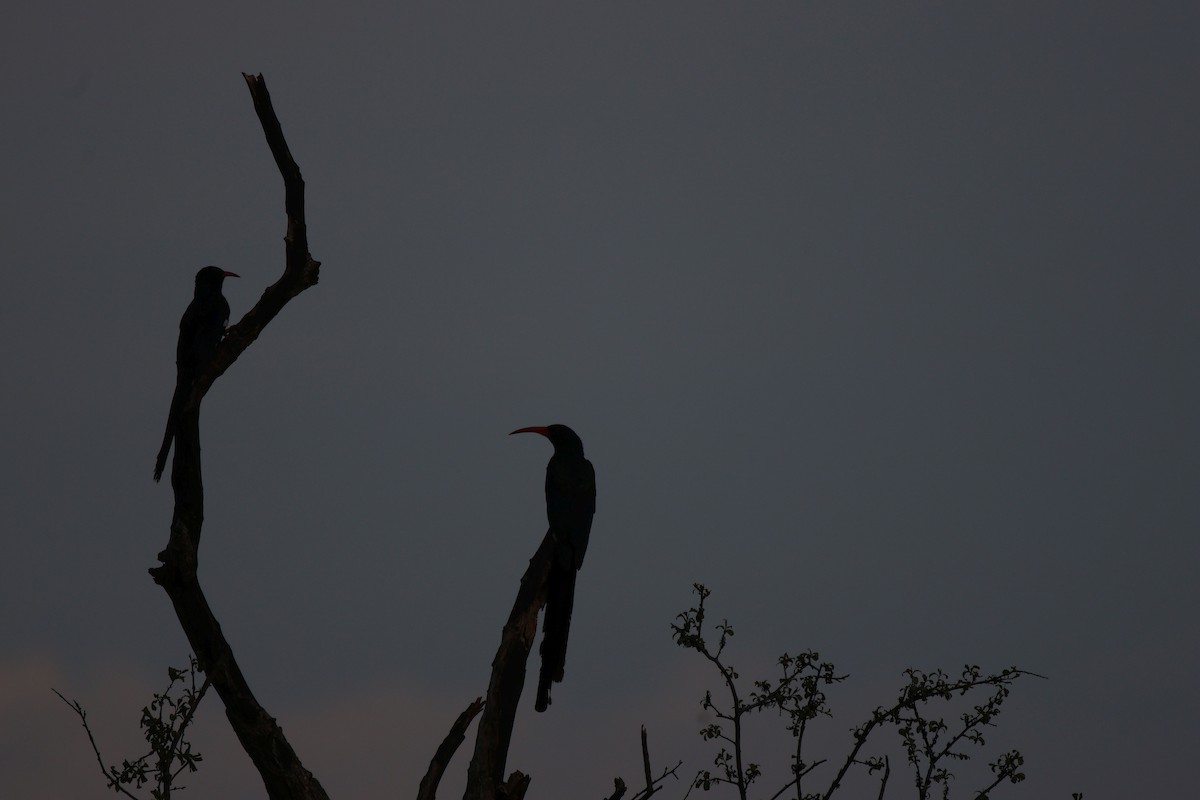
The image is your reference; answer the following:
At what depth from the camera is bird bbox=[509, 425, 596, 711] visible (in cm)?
728

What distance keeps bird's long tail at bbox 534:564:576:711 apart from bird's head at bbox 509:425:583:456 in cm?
183

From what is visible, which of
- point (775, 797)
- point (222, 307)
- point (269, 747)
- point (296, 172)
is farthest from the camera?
point (222, 307)

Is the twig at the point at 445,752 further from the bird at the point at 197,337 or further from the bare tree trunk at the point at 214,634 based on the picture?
the bird at the point at 197,337

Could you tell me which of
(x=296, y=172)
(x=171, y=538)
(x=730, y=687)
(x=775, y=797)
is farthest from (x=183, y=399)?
(x=775, y=797)

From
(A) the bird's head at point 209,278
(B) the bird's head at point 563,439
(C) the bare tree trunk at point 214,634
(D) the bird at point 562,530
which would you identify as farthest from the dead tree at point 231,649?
(A) the bird's head at point 209,278

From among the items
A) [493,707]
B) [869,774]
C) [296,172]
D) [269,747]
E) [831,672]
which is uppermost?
[296,172]

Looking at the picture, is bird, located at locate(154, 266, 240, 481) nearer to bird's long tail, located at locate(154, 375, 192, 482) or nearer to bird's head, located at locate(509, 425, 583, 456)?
bird's long tail, located at locate(154, 375, 192, 482)

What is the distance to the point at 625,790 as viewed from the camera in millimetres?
6723

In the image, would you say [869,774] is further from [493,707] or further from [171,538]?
[171,538]

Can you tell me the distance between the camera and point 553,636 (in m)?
7.29

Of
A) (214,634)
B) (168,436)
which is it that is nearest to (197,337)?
(168,436)

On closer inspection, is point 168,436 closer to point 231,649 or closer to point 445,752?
point 231,649

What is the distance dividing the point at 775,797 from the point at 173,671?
165 inches

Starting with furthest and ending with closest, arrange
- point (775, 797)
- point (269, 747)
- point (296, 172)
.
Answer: point (775, 797) < point (296, 172) < point (269, 747)
